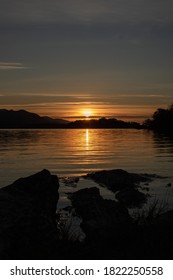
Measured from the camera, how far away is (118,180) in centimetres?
2594

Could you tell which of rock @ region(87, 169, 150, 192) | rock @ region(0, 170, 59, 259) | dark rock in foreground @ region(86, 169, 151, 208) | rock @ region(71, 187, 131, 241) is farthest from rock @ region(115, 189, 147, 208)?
rock @ region(0, 170, 59, 259)

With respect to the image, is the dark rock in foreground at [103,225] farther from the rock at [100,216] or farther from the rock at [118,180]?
the rock at [118,180]

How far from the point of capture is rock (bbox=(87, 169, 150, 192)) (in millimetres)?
25344

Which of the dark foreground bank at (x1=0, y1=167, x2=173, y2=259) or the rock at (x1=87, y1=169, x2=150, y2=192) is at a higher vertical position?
the dark foreground bank at (x1=0, y1=167, x2=173, y2=259)

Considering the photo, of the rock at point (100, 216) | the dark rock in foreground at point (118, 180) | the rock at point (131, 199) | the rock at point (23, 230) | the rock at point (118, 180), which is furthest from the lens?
the rock at point (118, 180)

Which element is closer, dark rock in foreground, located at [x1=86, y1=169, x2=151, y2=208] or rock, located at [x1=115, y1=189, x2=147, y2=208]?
rock, located at [x1=115, y1=189, x2=147, y2=208]

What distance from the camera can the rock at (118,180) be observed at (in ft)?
83.1

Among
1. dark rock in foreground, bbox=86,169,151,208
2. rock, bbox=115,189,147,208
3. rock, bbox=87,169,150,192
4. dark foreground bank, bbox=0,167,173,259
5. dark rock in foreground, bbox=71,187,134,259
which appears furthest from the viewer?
rock, bbox=87,169,150,192

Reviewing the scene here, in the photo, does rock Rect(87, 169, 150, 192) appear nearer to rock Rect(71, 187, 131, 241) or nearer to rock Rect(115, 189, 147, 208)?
rock Rect(115, 189, 147, 208)

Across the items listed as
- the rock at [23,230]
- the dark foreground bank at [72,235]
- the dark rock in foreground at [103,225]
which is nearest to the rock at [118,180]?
the dark rock in foreground at [103,225]

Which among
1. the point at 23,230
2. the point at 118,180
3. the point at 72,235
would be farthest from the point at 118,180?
the point at 23,230
